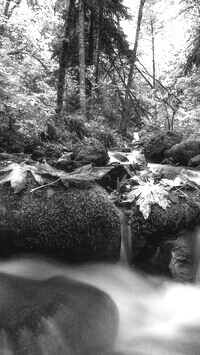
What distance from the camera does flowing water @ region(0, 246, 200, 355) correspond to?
8.52 ft

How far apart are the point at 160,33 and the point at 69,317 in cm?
2300

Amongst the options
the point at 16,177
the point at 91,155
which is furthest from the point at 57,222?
the point at 91,155

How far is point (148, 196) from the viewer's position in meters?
3.84

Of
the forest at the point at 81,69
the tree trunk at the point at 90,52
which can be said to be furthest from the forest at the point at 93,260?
the tree trunk at the point at 90,52

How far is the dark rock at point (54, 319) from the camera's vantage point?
6.68 ft

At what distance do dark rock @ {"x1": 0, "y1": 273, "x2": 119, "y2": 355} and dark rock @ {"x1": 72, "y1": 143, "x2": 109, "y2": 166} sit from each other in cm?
366

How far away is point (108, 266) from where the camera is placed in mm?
3449

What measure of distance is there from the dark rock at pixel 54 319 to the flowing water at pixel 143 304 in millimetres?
199

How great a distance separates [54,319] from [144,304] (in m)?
1.23

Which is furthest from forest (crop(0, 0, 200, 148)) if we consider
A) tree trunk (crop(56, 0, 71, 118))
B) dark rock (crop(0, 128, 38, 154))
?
dark rock (crop(0, 128, 38, 154))

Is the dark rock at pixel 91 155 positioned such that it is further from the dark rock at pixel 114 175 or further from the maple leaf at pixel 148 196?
the maple leaf at pixel 148 196

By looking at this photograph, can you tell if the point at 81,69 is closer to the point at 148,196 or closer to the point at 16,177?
the point at 148,196

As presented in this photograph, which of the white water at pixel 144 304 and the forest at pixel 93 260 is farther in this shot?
the white water at pixel 144 304

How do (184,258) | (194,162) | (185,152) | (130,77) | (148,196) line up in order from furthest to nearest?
(130,77)
(185,152)
(194,162)
(148,196)
(184,258)
